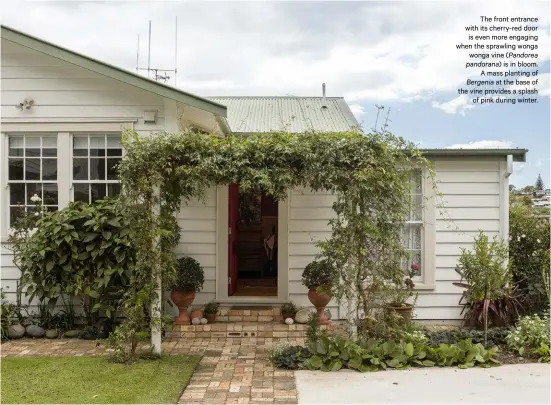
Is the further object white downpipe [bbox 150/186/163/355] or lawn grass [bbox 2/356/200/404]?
white downpipe [bbox 150/186/163/355]

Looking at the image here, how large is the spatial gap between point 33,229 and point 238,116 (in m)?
5.16

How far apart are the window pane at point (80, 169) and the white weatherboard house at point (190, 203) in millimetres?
16

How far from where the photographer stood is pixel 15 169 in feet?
26.3

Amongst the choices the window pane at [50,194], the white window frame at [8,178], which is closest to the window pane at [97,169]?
the white window frame at [8,178]

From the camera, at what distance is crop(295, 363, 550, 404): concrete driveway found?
15.8 ft

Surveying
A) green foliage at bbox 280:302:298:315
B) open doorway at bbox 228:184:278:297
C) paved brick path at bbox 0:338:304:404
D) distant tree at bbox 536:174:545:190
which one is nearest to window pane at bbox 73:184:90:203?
paved brick path at bbox 0:338:304:404

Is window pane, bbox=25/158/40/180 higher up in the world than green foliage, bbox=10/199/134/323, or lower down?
higher up

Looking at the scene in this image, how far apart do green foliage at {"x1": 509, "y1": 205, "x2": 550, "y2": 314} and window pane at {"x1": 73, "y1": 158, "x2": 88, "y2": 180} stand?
6.84 metres

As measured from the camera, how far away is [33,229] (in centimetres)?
788

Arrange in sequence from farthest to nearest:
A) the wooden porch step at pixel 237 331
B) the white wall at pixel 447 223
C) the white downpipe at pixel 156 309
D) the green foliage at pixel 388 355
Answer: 1. the white wall at pixel 447 223
2. the wooden porch step at pixel 237 331
3. the white downpipe at pixel 156 309
4. the green foliage at pixel 388 355

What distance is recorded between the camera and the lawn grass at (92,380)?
4934 mm

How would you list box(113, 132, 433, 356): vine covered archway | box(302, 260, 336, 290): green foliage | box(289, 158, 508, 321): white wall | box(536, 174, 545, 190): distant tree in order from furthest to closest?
box(536, 174, 545, 190): distant tree
box(289, 158, 508, 321): white wall
box(302, 260, 336, 290): green foliage
box(113, 132, 433, 356): vine covered archway

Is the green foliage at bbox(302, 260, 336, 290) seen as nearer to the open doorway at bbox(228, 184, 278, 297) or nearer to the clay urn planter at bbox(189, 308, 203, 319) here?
the clay urn planter at bbox(189, 308, 203, 319)

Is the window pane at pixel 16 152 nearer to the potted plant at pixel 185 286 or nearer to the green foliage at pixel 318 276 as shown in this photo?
the potted plant at pixel 185 286
